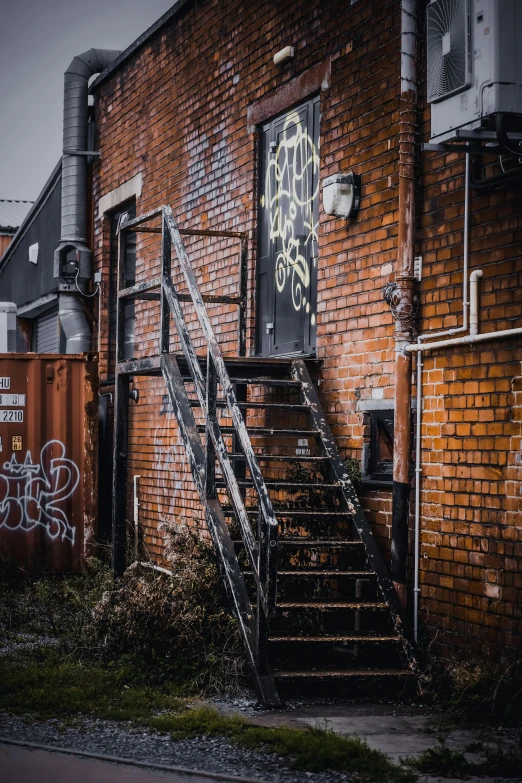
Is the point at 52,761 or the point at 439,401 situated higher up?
the point at 439,401

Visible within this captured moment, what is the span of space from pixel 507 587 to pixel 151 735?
212cm

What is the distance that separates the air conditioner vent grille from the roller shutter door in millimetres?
9878

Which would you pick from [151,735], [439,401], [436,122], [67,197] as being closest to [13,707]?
[151,735]

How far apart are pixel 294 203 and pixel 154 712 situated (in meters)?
4.47

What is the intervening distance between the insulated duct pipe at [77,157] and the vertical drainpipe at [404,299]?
7.01 meters

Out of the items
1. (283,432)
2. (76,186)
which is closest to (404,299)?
(283,432)

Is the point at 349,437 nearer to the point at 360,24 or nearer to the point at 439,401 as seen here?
the point at 439,401

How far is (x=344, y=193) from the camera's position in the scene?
7508mm

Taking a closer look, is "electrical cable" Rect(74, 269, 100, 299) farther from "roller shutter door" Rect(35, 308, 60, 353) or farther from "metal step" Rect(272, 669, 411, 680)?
"metal step" Rect(272, 669, 411, 680)

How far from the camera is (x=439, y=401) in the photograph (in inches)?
257

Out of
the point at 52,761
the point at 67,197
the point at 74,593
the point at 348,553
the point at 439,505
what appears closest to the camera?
the point at 52,761

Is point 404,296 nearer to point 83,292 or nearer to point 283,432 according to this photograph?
point 283,432

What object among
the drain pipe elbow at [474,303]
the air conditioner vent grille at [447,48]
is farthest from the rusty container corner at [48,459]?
the air conditioner vent grille at [447,48]

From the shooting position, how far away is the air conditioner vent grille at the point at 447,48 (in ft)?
18.9
